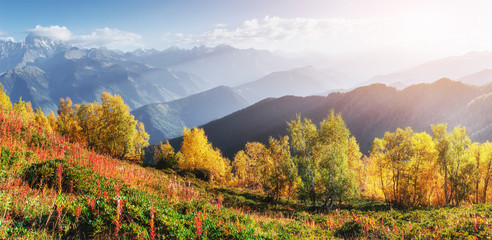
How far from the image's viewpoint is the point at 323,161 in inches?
1363

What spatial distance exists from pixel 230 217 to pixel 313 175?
29.7m

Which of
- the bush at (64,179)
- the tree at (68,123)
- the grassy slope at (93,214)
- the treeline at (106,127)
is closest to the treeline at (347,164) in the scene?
the grassy slope at (93,214)

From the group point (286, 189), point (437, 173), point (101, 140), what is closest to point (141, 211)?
point (286, 189)

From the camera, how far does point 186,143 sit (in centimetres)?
6494

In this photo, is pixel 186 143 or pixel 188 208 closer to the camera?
pixel 188 208

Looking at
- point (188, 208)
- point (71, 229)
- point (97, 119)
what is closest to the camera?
point (71, 229)

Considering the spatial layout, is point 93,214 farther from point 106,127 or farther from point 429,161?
point 429,161

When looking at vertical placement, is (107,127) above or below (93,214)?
above

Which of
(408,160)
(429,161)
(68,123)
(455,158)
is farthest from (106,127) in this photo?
(455,158)

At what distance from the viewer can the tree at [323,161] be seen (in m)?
33.8

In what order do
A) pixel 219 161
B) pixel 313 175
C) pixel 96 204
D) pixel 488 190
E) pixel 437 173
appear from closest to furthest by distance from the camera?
pixel 96 204 → pixel 313 175 → pixel 437 173 → pixel 488 190 → pixel 219 161

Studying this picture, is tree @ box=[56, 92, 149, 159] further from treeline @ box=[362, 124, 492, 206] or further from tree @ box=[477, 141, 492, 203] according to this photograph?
tree @ box=[477, 141, 492, 203]

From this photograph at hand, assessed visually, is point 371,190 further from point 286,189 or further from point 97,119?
point 97,119

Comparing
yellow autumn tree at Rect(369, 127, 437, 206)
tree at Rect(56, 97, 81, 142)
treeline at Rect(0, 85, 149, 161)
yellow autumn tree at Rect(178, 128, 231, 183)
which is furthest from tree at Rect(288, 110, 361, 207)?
tree at Rect(56, 97, 81, 142)
